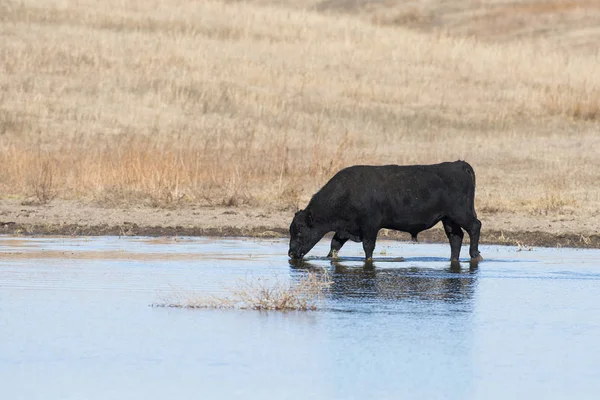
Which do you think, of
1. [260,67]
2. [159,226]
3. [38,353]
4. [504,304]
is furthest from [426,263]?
[260,67]

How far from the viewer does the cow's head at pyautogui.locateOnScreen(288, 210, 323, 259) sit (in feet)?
53.0

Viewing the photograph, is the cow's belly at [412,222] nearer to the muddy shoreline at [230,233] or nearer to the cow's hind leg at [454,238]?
the cow's hind leg at [454,238]

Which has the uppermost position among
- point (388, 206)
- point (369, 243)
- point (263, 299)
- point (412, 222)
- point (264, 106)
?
point (264, 106)

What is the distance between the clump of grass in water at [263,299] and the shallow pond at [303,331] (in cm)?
20

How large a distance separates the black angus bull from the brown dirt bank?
2461 mm

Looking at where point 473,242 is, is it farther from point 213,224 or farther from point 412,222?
point 213,224

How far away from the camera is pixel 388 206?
1597 centimetres

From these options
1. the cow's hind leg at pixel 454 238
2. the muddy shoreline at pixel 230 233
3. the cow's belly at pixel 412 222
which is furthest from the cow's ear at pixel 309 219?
the muddy shoreline at pixel 230 233

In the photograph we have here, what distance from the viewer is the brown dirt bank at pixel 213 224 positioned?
1909 cm

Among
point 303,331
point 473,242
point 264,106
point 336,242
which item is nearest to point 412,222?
point 473,242

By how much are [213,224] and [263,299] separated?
26.7 ft

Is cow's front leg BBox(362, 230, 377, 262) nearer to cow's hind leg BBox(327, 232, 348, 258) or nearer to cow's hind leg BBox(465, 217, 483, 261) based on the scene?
cow's hind leg BBox(327, 232, 348, 258)

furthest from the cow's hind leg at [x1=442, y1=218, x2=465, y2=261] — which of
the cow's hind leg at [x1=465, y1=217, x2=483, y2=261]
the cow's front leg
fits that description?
the cow's front leg

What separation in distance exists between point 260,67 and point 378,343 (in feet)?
114
